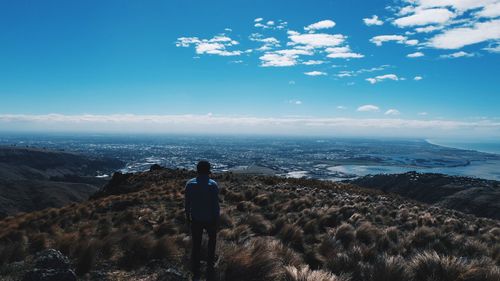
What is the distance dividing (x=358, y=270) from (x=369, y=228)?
5.08 metres

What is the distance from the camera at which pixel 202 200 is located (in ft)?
23.3

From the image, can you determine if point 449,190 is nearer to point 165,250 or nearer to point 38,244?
point 165,250

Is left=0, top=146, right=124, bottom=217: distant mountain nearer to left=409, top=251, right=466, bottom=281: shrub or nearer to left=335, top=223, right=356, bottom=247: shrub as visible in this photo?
left=335, top=223, right=356, bottom=247: shrub

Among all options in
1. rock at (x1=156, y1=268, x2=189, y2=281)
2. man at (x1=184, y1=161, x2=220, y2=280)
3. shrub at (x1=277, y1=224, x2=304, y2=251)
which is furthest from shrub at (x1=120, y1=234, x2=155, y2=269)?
shrub at (x1=277, y1=224, x2=304, y2=251)

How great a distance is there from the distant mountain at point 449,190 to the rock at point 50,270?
43.9 metres

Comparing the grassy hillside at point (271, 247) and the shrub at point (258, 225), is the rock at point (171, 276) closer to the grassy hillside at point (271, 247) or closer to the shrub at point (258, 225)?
the grassy hillside at point (271, 247)

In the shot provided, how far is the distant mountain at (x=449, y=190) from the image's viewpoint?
5312 centimetres

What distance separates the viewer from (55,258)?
6199 mm

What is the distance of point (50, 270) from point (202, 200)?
8.54 ft

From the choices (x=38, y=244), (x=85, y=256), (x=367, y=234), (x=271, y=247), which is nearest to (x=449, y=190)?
(x=367, y=234)

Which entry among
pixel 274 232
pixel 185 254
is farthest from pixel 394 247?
pixel 185 254

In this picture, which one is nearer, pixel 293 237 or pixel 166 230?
pixel 293 237

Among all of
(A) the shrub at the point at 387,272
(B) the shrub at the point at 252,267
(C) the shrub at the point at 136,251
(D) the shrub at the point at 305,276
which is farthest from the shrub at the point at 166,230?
(A) the shrub at the point at 387,272

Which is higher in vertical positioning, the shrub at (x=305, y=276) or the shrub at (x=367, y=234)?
the shrub at (x=305, y=276)
